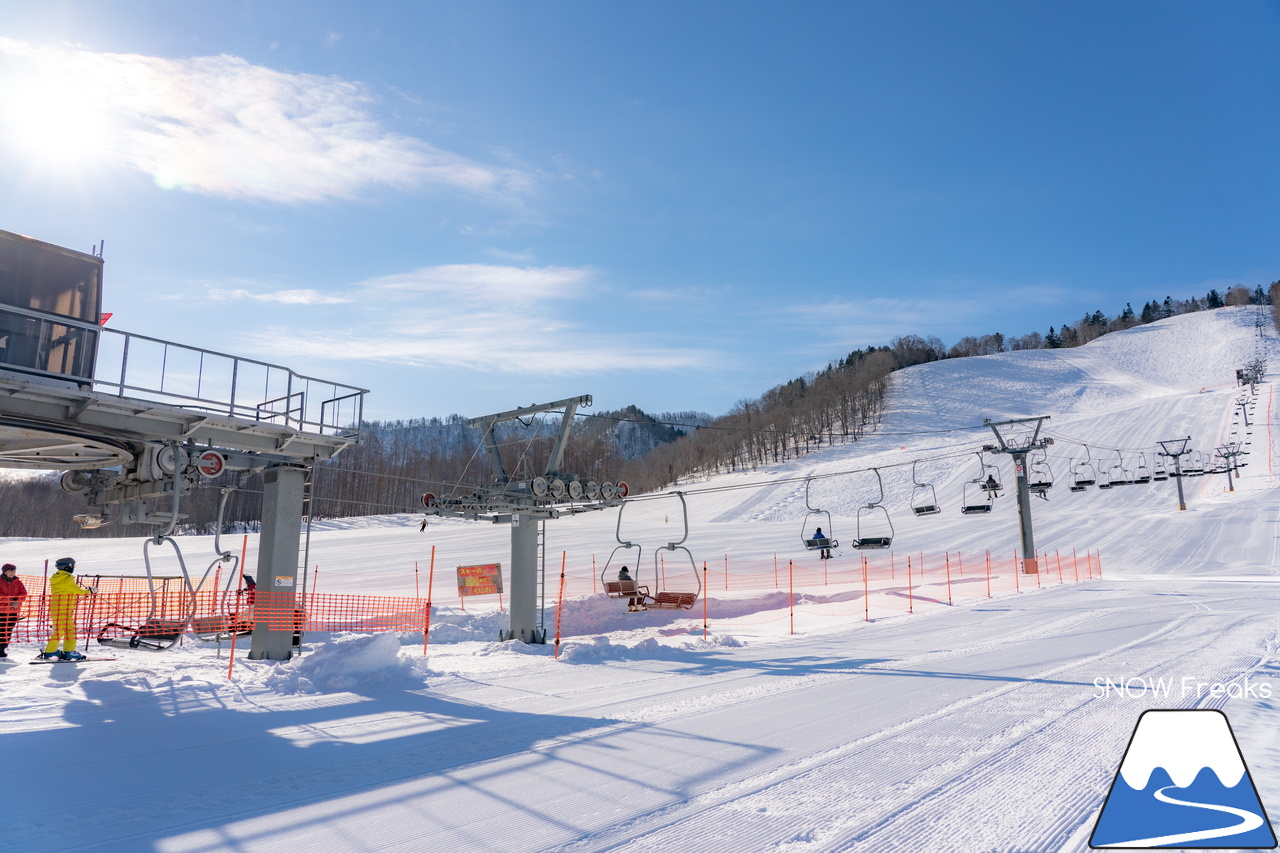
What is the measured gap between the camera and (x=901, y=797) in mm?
5461

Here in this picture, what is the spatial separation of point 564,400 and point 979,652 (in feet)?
33.2

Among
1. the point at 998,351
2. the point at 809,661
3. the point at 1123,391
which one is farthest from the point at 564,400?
the point at 998,351

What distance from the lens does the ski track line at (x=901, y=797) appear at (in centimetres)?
466

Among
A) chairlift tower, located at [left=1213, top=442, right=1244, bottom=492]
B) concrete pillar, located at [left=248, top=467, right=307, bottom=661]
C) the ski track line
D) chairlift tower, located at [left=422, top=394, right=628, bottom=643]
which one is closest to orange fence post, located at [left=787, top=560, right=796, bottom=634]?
chairlift tower, located at [left=422, top=394, right=628, bottom=643]

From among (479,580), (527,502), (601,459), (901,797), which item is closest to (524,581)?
(527,502)

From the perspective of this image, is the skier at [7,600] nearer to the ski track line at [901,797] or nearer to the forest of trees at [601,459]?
the ski track line at [901,797]

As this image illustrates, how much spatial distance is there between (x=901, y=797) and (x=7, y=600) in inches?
610

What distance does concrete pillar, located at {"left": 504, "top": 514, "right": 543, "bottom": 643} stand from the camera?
1738cm

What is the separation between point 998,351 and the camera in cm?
17100

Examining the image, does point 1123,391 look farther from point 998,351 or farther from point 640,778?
point 640,778

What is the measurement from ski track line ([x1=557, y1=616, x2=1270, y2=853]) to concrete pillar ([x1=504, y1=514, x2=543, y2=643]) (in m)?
11.2

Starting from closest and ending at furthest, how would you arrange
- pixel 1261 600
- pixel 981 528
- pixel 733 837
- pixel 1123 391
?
1. pixel 733 837
2. pixel 1261 600
3. pixel 981 528
4. pixel 1123 391

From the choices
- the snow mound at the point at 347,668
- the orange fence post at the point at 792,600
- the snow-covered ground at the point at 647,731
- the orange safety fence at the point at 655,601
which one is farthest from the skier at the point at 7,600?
the orange fence post at the point at 792,600

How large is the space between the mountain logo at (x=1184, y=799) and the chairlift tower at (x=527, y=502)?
1196cm
